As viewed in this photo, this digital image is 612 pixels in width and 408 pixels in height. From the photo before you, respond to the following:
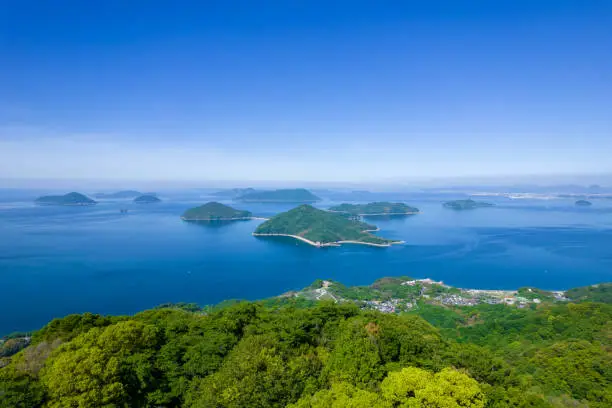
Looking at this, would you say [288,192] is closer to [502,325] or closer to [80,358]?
[502,325]

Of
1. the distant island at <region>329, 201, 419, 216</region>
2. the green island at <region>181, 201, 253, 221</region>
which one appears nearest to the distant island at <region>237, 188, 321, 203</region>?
the distant island at <region>329, 201, 419, 216</region>

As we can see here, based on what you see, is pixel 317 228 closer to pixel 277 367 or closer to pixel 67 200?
pixel 277 367

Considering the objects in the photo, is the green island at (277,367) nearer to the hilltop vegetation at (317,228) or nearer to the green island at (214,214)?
the hilltop vegetation at (317,228)

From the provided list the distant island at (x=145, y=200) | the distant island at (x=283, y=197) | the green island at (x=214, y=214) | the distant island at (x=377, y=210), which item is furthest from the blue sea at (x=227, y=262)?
the distant island at (x=283, y=197)

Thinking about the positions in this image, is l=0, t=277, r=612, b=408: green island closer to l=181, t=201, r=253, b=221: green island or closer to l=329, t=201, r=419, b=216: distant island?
l=181, t=201, r=253, b=221: green island

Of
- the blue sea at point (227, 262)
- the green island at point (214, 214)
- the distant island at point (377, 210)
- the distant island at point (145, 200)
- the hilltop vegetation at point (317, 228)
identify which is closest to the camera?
the blue sea at point (227, 262)

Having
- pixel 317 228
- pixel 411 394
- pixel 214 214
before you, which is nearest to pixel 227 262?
pixel 317 228
